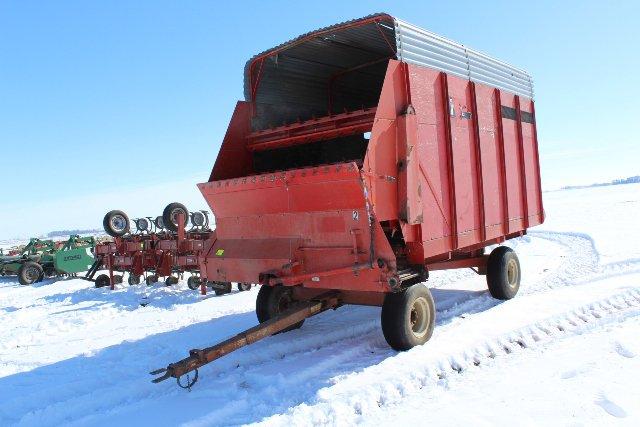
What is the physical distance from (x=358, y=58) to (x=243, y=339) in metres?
4.49

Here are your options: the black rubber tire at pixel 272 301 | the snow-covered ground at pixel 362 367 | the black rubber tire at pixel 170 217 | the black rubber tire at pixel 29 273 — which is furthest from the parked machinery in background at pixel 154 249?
the black rubber tire at pixel 272 301

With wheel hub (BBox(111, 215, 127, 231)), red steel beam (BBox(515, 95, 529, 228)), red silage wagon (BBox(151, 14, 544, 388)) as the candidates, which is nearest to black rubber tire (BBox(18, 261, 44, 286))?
wheel hub (BBox(111, 215, 127, 231))

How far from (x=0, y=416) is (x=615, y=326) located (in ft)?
19.9

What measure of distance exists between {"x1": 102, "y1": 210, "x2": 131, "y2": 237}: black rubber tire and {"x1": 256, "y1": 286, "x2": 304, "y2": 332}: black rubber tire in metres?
8.69

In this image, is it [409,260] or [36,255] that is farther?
[36,255]

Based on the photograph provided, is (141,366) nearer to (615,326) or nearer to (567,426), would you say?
(567,426)

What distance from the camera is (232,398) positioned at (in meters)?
4.08

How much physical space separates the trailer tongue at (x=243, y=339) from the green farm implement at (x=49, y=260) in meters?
12.9

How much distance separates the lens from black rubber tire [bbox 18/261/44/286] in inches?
640

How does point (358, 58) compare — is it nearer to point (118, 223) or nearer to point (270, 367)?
point (270, 367)

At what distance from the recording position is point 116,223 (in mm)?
13438

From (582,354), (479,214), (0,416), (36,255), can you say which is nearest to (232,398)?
(0,416)

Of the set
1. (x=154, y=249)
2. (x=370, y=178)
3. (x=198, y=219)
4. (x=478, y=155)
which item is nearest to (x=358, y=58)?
(x=478, y=155)

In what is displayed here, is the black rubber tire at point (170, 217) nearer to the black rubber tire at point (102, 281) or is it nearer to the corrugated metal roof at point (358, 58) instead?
the black rubber tire at point (102, 281)
